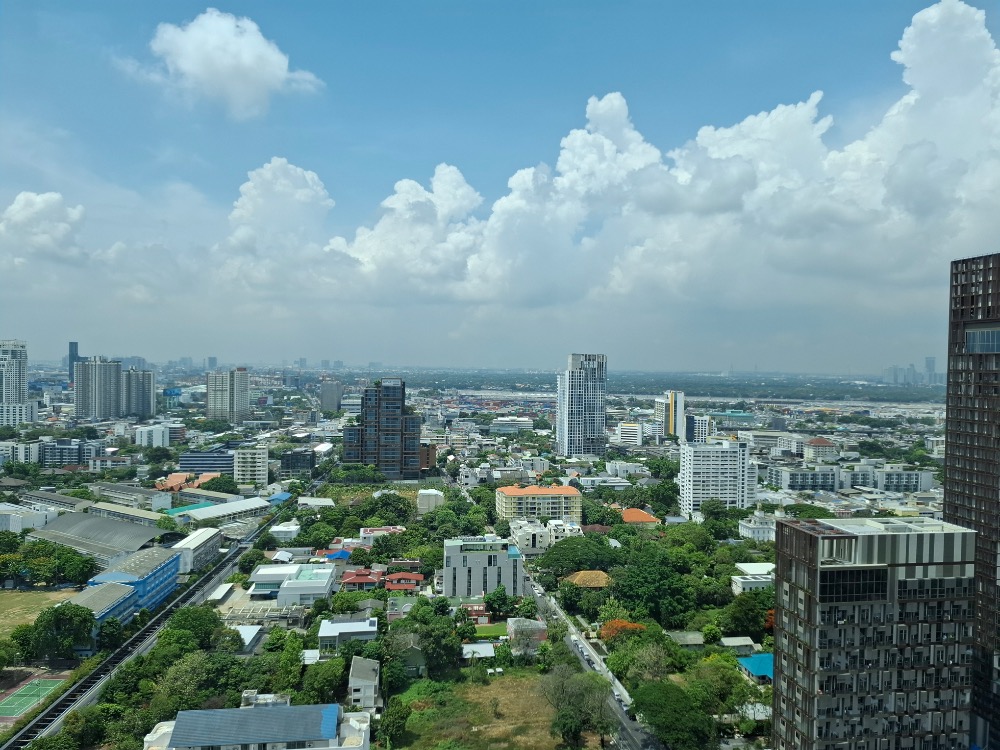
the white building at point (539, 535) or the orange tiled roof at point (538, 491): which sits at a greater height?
the orange tiled roof at point (538, 491)

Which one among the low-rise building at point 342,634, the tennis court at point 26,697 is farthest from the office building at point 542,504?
the tennis court at point 26,697

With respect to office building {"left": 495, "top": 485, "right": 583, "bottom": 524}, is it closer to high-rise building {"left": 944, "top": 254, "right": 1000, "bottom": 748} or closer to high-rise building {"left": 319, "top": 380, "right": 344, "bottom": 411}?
high-rise building {"left": 944, "top": 254, "right": 1000, "bottom": 748}

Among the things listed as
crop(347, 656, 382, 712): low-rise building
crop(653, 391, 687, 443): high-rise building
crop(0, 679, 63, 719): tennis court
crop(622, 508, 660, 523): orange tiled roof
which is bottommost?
crop(0, 679, 63, 719): tennis court

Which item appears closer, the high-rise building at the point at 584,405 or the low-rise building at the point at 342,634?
the low-rise building at the point at 342,634

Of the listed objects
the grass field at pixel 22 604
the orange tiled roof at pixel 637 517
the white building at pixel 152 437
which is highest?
the white building at pixel 152 437

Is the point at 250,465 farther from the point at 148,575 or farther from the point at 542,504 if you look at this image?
the point at 148,575

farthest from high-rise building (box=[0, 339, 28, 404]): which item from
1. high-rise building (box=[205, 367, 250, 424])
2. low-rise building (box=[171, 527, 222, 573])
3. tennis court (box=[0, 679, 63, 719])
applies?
tennis court (box=[0, 679, 63, 719])

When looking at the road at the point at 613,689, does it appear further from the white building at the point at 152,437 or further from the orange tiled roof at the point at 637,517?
the white building at the point at 152,437

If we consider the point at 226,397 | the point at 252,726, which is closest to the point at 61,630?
the point at 252,726
